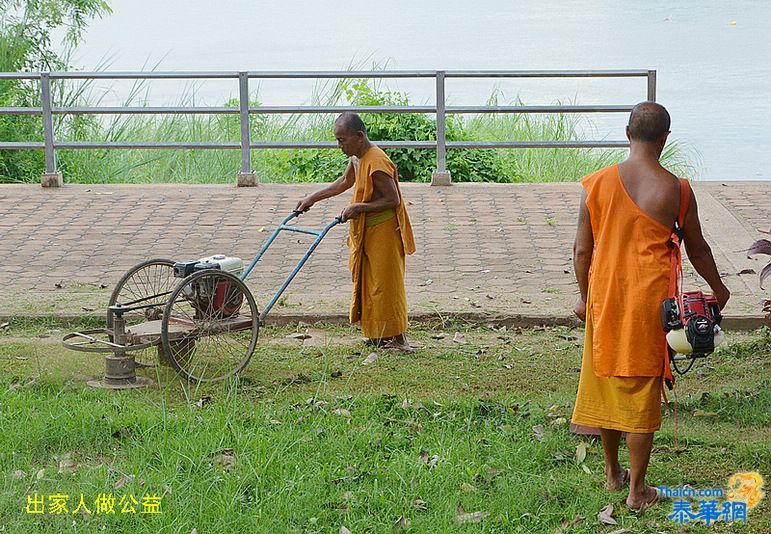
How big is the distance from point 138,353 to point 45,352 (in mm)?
603

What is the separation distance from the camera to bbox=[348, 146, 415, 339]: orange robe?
740cm

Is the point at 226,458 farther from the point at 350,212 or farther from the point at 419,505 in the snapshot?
the point at 350,212

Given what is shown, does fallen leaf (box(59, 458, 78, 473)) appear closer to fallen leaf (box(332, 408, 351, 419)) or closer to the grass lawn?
the grass lawn

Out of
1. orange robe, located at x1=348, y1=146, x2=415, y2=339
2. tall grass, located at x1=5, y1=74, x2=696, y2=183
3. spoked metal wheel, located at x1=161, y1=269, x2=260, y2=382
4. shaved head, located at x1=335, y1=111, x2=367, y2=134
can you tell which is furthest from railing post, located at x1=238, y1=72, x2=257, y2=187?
spoked metal wheel, located at x1=161, y1=269, x2=260, y2=382

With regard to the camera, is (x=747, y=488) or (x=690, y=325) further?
(x=747, y=488)

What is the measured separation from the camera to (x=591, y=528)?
4723 mm

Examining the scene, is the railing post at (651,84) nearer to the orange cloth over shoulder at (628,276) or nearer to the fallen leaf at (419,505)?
the orange cloth over shoulder at (628,276)

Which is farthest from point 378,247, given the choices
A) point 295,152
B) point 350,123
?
point 295,152

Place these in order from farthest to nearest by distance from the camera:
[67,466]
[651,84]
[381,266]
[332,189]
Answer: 1. [651,84]
2. [332,189]
3. [381,266]
4. [67,466]

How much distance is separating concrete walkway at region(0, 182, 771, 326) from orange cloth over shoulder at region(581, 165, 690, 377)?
3359 mm

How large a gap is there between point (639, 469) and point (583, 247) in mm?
997

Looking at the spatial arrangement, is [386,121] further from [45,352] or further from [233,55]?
[233,55]

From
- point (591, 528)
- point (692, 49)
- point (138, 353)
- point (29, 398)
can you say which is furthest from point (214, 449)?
point (692, 49)

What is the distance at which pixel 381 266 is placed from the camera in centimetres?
740
